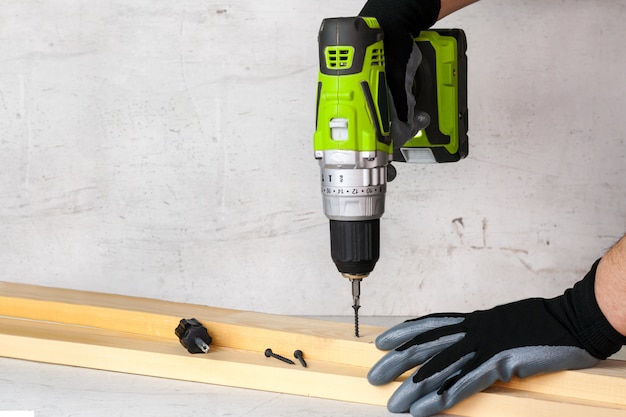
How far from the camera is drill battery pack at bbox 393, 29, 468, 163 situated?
7.01ft

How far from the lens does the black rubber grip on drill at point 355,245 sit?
1856 mm

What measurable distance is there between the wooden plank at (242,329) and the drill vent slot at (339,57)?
656mm

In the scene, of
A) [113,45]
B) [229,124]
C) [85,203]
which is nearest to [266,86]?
[229,124]

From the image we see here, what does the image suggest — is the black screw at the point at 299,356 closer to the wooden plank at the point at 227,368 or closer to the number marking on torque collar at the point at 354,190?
the wooden plank at the point at 227,368

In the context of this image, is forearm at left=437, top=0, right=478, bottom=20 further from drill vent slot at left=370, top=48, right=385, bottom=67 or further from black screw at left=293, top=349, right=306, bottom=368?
black screw at left=293, top=349, right=306, bottom=368

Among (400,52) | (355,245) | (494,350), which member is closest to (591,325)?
(494,350)

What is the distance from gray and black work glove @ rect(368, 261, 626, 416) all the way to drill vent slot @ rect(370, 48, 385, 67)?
610mm

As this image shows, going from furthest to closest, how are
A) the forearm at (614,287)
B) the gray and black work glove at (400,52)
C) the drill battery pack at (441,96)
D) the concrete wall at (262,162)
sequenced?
1. the concrete wall at (262,162)
2. the drill battery pack at (441,96)
3. the gray and black work glove at (400,52)
4. the forearm at (614,287)

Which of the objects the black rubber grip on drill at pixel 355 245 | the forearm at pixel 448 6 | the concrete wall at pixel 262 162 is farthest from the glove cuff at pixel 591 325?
the concrete wall at pixel 262 162

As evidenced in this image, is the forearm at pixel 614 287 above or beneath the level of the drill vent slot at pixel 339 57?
beneath

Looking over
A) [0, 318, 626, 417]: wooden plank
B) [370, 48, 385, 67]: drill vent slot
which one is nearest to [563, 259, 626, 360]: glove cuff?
[0, 318, 626, 417]: wooden plank

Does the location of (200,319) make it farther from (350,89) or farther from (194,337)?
(350,89)

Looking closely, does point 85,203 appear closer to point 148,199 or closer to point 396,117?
point 148,199

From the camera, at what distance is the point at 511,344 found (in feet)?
5.89
